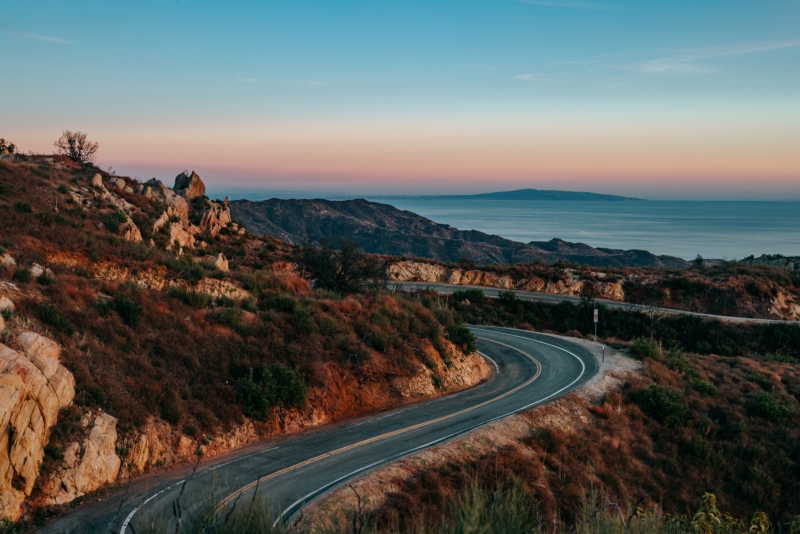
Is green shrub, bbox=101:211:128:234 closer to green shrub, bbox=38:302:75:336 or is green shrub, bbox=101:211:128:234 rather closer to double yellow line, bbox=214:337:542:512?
green shrub, bbox=38:302:75:336

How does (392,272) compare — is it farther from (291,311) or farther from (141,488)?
(141,488)

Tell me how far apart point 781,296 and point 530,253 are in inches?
3364

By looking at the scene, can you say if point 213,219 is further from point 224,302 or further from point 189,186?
point 224,302

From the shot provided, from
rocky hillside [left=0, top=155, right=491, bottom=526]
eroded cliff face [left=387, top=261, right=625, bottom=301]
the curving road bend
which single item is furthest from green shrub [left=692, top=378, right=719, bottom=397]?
eroded cliff face [left=387, top=261, right=625, bottom=301]

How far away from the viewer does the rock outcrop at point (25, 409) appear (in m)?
11.1

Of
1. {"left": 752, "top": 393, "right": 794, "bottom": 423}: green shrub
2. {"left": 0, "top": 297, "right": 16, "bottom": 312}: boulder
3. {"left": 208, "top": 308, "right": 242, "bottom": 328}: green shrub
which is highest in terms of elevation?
{"left": 0, "top": 297, "right": 16, "bottom": 312}: boulder

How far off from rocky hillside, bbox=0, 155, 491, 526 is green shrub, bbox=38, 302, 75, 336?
4 centimetres

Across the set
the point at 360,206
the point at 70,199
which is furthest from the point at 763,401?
the point at 360,206

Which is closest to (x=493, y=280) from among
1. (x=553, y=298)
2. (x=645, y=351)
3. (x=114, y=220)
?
(x=553, y=298)

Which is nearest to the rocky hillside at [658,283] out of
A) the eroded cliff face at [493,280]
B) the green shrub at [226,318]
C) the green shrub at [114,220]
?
the eroded cliff face at [493,280]

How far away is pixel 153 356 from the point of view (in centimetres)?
1688

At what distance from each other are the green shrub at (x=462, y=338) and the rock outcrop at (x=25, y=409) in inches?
627

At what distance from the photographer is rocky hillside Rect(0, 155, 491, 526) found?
1236cm

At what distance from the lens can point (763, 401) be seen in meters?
22.1
